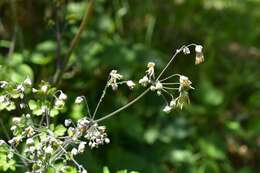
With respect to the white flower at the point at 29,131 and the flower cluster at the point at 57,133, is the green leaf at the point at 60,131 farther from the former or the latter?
the white flower at the point at 29,131

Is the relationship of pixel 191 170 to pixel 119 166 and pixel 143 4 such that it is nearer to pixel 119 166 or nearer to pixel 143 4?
pixel 119 166

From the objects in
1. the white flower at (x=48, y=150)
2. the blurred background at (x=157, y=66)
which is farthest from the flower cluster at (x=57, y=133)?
the blurred background at (x=157, y=66)

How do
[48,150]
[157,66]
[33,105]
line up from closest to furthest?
[48,150]
[33,105]
[157,66]

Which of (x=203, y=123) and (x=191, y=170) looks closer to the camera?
(x=191, y=170)

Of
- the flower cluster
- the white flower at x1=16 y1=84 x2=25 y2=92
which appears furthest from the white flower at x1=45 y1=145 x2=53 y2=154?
the white flower at x1=16 y1=84 x2=25 y2=92

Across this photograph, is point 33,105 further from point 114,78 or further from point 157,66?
point 157,66

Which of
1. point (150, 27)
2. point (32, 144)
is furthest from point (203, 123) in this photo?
point (32, 144)

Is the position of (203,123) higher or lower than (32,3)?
lower

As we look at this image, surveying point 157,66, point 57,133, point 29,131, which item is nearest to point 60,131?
point 57,133
